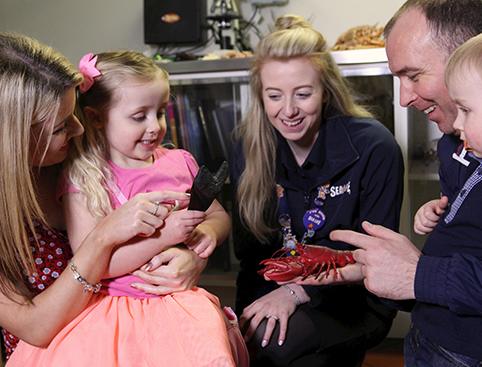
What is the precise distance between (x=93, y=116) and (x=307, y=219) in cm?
69

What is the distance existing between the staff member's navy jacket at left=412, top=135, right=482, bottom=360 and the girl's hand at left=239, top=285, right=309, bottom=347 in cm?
41

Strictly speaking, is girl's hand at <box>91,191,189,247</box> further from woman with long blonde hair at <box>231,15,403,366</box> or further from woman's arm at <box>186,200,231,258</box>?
woman with long blonde hair at <box>231,15,403,366</box>

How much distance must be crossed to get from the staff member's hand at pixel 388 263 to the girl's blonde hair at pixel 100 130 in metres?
0.60

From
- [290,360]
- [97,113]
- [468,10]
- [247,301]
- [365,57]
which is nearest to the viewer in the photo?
[468,10]

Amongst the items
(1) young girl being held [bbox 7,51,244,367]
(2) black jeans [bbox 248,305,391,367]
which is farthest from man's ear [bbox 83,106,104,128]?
(2) black jeans [bbox 248,305,391,367]

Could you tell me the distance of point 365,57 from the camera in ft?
8.23

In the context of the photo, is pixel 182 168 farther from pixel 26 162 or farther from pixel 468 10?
pixel 468 10

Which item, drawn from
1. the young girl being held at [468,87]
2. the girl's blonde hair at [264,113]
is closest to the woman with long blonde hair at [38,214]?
the girl's blonde hair at [264,113]

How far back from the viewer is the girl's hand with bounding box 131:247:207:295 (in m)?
1.49

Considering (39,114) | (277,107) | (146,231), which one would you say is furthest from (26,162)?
(277,107)

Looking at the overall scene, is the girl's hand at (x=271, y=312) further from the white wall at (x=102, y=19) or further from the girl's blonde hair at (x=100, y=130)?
the white wall at (x=102, y=19)

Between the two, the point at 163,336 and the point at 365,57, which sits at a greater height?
the point at 365,57

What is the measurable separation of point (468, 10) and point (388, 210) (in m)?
0.65

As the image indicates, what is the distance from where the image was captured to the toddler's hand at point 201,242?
160 centimetres
